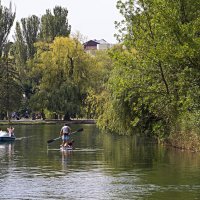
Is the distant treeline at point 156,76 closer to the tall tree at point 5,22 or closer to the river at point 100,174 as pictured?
the river at point 100,174

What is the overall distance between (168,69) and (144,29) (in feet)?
9.17

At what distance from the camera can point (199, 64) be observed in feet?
102

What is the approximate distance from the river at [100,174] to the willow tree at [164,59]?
301cm

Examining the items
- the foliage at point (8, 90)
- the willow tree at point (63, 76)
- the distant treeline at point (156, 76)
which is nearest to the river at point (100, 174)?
the distant treeline at point (156, 76)

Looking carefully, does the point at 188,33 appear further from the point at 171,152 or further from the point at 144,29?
the point at 171,152

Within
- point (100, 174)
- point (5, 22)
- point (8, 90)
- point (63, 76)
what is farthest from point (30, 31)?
point (100, 174)

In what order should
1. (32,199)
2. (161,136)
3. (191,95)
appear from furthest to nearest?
(161,136) < (191,95) < (32,199)

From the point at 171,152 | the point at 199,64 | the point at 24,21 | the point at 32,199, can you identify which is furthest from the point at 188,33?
the point at 24,21

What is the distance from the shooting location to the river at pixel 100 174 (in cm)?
1772

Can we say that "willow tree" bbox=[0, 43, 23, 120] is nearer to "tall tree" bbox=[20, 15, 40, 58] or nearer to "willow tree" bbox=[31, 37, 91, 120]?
"willow tree" bbox=[31, 37, 91, 120]

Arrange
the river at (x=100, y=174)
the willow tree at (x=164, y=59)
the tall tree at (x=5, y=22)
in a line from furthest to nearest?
the tall tree at (x=5, y=22)
the willow tree at (x=164, y=59)
the river at (x=100, y=174)

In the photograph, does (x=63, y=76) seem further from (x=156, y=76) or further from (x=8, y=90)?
(x=156, y=76)

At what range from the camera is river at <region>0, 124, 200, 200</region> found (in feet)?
58.1

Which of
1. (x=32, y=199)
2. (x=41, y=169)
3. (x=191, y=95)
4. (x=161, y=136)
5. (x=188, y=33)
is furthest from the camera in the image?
(x=161, y=136)
